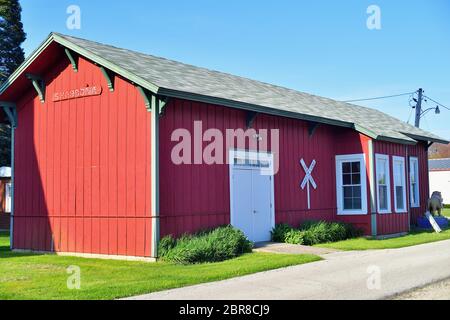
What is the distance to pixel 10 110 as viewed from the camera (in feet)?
53.5

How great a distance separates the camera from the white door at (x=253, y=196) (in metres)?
15.0

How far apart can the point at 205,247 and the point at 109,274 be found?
2454mm

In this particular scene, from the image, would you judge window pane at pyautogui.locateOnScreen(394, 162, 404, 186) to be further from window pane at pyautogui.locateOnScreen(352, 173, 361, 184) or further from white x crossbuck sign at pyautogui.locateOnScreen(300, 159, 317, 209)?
white x crossbuck sign at pyautogui.locateOnScreen(300, 159, 317, 209)

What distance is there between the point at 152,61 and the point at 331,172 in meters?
7.33

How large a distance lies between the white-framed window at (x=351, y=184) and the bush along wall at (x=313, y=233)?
93 centimetres

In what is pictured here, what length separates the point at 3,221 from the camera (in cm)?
2564

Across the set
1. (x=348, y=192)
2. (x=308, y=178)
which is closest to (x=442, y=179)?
(x=348, y=192)

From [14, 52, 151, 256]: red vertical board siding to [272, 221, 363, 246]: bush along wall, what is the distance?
184 inches

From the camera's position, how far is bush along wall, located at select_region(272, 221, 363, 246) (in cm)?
1571

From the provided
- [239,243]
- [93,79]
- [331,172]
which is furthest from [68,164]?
[331,172]

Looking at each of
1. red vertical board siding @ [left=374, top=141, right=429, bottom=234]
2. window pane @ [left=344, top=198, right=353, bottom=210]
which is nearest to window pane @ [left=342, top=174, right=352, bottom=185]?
window pane @ [left=344, top=198, right=353, bottom=210]

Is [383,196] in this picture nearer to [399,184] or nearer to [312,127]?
[399,184]

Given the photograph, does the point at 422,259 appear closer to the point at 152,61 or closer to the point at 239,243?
the point at 239,243

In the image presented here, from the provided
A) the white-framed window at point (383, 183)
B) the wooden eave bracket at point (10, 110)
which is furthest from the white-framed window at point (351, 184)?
the wooden eave bracket at point (10, 110)
